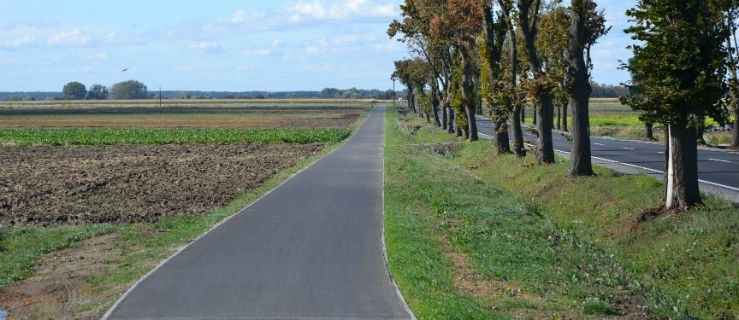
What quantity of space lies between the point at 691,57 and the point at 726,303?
230 inches

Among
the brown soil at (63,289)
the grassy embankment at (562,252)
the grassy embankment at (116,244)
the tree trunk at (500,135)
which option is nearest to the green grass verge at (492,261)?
the grassy embankment at (562,252)

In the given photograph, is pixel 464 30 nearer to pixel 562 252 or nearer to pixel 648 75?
pixel 648 75

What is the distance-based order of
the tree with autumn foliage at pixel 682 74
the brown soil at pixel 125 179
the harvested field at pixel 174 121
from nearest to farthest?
1. the tree with autumn foliage at pixel 682 74
2. the brown soil at pixel 125 179
3. the harvested field at pixel 174 121

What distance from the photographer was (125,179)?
103 feet

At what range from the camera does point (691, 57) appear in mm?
16109

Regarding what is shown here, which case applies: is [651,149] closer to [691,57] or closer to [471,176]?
[471,176]

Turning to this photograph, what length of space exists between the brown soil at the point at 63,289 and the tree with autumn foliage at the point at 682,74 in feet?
33.0

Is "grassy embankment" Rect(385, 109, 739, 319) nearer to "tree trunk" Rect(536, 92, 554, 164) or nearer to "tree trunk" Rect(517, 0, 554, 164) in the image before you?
"tree trunk" Rect(517, 0, 554, 164)

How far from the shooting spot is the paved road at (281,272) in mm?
11016

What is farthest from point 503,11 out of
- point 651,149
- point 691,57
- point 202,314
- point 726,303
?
point 202,314

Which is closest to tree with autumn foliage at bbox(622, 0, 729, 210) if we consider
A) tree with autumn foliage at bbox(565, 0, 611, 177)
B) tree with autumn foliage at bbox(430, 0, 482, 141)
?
tree with autumn foliage at bbox(565, 0, 611, 177)

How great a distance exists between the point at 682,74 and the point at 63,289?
1129cm

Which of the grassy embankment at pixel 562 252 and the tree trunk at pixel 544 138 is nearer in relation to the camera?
the grassy embankment at pixel 562 252

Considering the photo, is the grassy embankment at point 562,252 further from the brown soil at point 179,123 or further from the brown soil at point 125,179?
the brown soil at point 179,123
